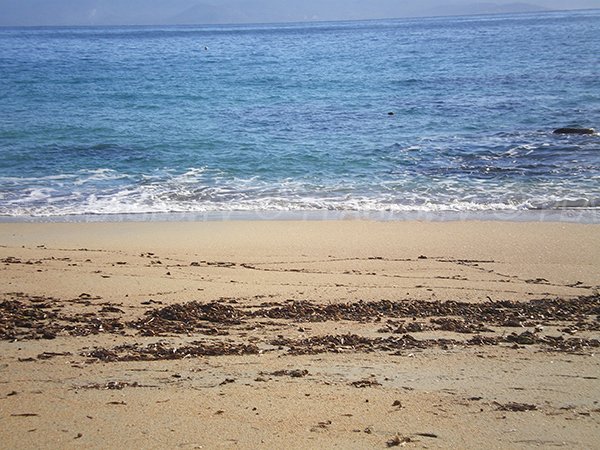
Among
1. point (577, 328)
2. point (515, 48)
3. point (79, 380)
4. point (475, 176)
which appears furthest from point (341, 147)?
point (515, 48)

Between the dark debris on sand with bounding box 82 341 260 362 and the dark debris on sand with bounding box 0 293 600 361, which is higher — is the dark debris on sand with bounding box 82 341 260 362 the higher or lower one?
the higher one

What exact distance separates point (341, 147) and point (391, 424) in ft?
42.6

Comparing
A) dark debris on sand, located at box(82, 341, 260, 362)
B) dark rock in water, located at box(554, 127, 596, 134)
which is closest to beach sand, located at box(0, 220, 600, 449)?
dark debris on sand, located at box(82, 341, 260, 362)

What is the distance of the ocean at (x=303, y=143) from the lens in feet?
39.1

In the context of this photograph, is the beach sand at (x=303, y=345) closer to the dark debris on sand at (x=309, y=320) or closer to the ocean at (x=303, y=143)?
the dark debris on sand at (x=309, y=320)

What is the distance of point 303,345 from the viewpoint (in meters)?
5.25

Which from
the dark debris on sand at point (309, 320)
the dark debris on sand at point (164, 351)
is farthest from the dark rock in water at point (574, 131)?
the dark debris on sand at point (164, 351)

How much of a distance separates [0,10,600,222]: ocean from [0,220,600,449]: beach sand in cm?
306

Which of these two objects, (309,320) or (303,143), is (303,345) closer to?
(309,320)

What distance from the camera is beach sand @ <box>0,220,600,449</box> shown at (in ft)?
13.2

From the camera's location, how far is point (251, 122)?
2106 centimetres

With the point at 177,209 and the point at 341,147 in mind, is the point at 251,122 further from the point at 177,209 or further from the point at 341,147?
the point at 177,209

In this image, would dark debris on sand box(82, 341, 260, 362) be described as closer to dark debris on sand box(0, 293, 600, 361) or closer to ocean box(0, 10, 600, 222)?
dark debris on sand box(0, 293, 600, 361)

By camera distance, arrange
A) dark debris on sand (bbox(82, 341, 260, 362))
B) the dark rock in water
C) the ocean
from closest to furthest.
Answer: dark debris on sand (bbox(82, 341, 260, 362)) < the ocean < the dark rock in water
